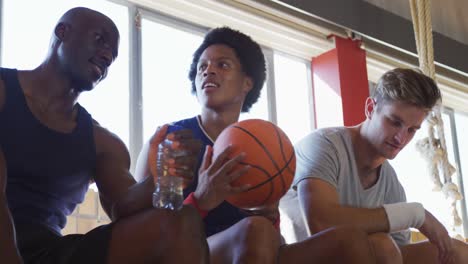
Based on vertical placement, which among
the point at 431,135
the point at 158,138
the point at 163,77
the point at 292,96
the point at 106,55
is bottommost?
the point at 158,138

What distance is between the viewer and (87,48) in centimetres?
149

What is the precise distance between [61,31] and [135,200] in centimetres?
46

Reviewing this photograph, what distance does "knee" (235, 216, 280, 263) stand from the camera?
4.49ft

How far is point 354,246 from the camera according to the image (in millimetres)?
1432

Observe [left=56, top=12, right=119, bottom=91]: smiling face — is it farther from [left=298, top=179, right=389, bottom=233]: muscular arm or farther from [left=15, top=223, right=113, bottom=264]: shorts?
[left=298, top=179, right=389, bottom=233]: muscular arm

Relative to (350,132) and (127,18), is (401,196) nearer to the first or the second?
(350,132)

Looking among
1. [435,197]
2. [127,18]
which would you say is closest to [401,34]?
[435,197]

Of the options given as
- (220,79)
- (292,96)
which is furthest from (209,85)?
(292,96)

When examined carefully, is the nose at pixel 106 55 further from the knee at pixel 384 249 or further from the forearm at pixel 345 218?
the knee at pixel 384 249

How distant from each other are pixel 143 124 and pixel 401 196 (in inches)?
50.3

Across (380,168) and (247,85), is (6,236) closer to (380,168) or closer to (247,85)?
(247,85)

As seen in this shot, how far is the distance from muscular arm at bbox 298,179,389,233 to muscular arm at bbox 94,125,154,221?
0.46m

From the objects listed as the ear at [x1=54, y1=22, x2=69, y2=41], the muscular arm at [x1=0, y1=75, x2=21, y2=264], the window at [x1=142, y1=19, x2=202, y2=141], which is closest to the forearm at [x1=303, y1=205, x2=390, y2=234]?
the ear at [x1=54, y1=22, x2=69, y2=41]

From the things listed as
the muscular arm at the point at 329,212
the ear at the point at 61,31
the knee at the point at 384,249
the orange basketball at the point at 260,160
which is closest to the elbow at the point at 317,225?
the muscular arm at the point at 329,212
